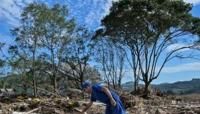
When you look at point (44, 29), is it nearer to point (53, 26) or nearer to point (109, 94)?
point (53, 26)

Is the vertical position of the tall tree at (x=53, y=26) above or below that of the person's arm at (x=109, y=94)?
above

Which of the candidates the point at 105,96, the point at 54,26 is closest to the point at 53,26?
the point at 54,26

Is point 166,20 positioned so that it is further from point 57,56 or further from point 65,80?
point 65,80

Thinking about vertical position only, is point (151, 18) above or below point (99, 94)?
above

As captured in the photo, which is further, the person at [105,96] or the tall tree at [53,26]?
the tall tree at [53,26]

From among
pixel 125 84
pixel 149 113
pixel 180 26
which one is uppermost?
pixel 180 26

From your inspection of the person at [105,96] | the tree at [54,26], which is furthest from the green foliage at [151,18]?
the person at [105,96]

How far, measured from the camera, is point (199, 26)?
38.9 meters

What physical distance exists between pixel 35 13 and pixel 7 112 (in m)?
23.7

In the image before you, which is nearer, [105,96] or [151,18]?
[105,96]

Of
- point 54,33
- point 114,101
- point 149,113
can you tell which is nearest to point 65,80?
point 54,33

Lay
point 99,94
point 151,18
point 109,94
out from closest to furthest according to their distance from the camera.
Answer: point 109,94 < point 99,94 < point 151,18

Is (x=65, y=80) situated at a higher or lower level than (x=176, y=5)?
lower

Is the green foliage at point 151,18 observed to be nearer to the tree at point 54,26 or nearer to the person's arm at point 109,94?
the tree at point 54,26
